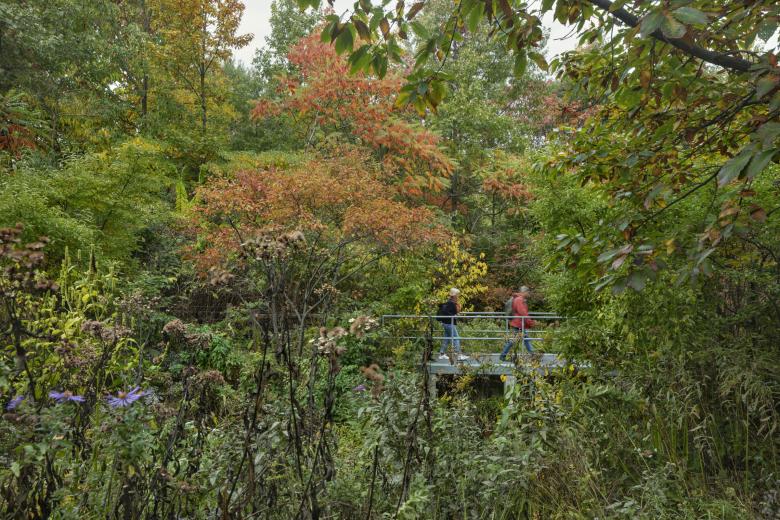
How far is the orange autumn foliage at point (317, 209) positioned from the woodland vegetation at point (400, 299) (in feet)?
0.21

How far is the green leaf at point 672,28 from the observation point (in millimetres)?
1569

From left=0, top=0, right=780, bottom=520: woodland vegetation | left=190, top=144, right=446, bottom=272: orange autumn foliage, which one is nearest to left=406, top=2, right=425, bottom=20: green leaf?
left=0, top=0, right=780, bottom=520: woodland vegetation

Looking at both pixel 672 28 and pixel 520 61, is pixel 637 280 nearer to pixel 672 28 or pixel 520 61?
pixel 672 28

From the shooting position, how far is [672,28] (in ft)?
5.25

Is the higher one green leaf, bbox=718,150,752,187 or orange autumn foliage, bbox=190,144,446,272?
orange autumn foliage, bbox=190,144,446,272

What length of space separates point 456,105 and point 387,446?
45.3 ft

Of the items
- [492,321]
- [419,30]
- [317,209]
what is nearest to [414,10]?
[419,30]

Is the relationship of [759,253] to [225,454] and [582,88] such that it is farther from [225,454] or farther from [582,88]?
[225,454]

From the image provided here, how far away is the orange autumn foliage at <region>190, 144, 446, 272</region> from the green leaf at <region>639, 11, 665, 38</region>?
7.23 m

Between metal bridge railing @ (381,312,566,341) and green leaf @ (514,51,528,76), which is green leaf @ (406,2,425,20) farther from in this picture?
metal bridge railing @ (381,312,566,341)

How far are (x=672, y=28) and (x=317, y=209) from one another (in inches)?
328

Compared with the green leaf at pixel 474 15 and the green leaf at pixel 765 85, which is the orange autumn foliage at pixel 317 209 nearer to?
the green leaf at pixel 474 15

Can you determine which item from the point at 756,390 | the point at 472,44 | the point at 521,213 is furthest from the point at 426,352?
the point at 472,44

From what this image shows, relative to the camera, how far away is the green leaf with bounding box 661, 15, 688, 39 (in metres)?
1.57
